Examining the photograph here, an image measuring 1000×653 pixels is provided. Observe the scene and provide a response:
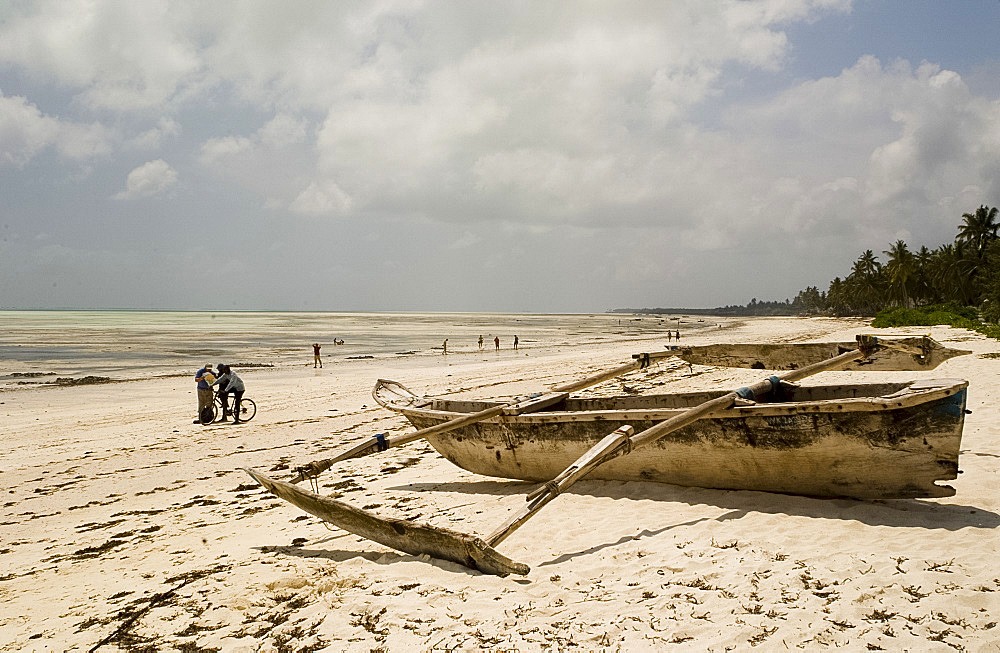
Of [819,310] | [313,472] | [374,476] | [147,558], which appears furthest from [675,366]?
[819,310]

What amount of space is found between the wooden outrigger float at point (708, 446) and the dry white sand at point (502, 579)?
0.63 ft

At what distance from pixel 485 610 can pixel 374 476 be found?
467 centimetres

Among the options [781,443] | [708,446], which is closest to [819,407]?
[781,443]

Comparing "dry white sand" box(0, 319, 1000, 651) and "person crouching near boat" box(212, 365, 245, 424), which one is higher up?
"person crouching near boat" box(212, 365, 245, 424)

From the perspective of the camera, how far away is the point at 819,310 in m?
140

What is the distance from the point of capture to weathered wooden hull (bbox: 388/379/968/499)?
4.94m

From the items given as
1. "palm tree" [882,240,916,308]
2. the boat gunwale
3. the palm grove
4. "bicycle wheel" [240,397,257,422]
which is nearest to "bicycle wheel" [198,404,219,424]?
"bicycle wheel" [240,397,257,422]

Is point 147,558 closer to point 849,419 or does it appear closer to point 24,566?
point 24,566

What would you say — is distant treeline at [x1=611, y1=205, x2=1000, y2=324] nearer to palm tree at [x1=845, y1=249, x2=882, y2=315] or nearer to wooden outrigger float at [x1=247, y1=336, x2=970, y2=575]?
palm tree at [x1=845, y1=249, x2=882, y2=315]

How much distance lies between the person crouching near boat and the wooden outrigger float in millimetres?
7266

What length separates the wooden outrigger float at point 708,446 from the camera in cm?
486

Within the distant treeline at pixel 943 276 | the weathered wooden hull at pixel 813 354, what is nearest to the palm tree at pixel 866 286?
the distant treeline at pixel 943 276

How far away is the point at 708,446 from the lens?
5879mm

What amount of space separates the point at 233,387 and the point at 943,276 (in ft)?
215
